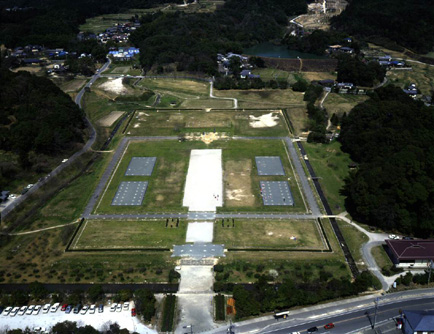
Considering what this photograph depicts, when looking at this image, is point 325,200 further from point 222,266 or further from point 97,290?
point 97,290

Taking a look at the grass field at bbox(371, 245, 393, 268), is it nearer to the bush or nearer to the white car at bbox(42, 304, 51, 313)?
the bush

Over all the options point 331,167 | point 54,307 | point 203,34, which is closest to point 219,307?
point 54,307

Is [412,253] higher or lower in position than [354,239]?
higher

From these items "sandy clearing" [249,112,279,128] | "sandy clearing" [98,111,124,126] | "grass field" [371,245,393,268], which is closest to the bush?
"grass field" [371,245,393,268]

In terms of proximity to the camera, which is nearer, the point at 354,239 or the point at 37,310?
the point at 37,310

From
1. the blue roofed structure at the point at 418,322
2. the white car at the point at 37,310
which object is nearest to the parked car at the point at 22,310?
the white car at the point at 37,310

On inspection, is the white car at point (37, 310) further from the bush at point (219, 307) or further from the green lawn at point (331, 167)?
the green lawn at point (331, 167)

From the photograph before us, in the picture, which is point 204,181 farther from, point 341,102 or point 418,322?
point 341,102
